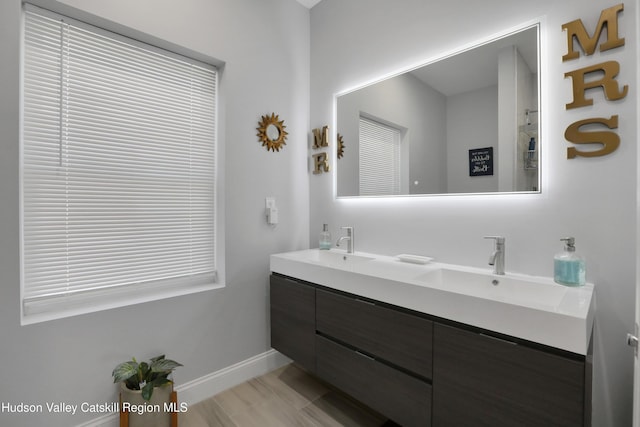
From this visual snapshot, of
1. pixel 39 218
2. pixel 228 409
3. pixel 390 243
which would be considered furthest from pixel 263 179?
pixel 228 409

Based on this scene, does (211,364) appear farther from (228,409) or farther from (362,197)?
(362,197)

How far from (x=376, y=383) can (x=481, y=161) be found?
129 cm

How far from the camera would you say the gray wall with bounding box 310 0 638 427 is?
126cm

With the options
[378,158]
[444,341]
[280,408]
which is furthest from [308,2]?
[280,408]

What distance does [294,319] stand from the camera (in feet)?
6.64

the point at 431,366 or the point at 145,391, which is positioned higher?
the point at 431,366

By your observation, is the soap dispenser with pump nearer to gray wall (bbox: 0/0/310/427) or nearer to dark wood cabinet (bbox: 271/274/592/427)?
dark wood cabinet (bbox: 271/274/592/427)

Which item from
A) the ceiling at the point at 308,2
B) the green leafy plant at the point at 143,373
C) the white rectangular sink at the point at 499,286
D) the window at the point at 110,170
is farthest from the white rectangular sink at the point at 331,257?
the ceiling at the point at 308,2

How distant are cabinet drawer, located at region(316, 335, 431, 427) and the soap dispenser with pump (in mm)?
753

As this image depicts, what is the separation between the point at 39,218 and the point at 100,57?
0.95 meters

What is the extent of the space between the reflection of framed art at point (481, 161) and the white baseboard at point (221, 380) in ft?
6.34

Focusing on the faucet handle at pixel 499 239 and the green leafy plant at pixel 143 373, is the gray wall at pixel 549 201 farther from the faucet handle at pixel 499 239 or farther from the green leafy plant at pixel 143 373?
the green leafy plant at pixel 143 373

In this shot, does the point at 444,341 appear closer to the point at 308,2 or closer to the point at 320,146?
the point at 320,146

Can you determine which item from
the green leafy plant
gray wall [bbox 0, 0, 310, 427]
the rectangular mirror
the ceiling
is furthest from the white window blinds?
the green leafy plant
